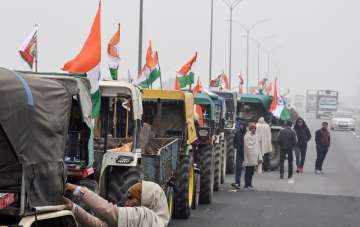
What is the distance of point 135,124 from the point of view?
1245cm

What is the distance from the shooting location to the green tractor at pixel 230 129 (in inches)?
1081

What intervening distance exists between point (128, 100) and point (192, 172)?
4.96m

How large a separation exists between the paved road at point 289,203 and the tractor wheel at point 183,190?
213mm

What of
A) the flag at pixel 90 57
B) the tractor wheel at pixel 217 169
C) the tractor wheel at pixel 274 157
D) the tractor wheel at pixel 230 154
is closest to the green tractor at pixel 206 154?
the tractor wheel at pixel 217 169

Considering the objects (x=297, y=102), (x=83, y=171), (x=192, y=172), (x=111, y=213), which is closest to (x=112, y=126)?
(x=192, y=172)

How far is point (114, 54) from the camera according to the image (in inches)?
711

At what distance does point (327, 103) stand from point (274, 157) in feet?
224

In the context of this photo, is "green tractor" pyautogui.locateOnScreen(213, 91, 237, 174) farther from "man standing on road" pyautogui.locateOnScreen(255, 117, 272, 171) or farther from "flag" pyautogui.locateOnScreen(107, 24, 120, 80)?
"flag" pyautogui.locateOnScreen(107, 24, 120, 80)

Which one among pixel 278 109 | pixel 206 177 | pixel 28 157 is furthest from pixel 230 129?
pixel 28 157

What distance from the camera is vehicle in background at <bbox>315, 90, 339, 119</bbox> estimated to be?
3745 inches

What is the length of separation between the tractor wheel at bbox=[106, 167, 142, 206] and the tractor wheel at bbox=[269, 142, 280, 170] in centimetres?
1743

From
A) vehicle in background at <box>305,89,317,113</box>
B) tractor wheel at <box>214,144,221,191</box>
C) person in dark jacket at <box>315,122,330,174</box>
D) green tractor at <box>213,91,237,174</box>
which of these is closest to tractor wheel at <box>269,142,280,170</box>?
person in dark jacket at <box>315,122,330,174</box>

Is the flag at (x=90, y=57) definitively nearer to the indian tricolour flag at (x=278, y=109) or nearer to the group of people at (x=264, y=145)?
the group of people at (x=264, y=145)

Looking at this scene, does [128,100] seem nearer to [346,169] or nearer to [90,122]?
[90,122]
